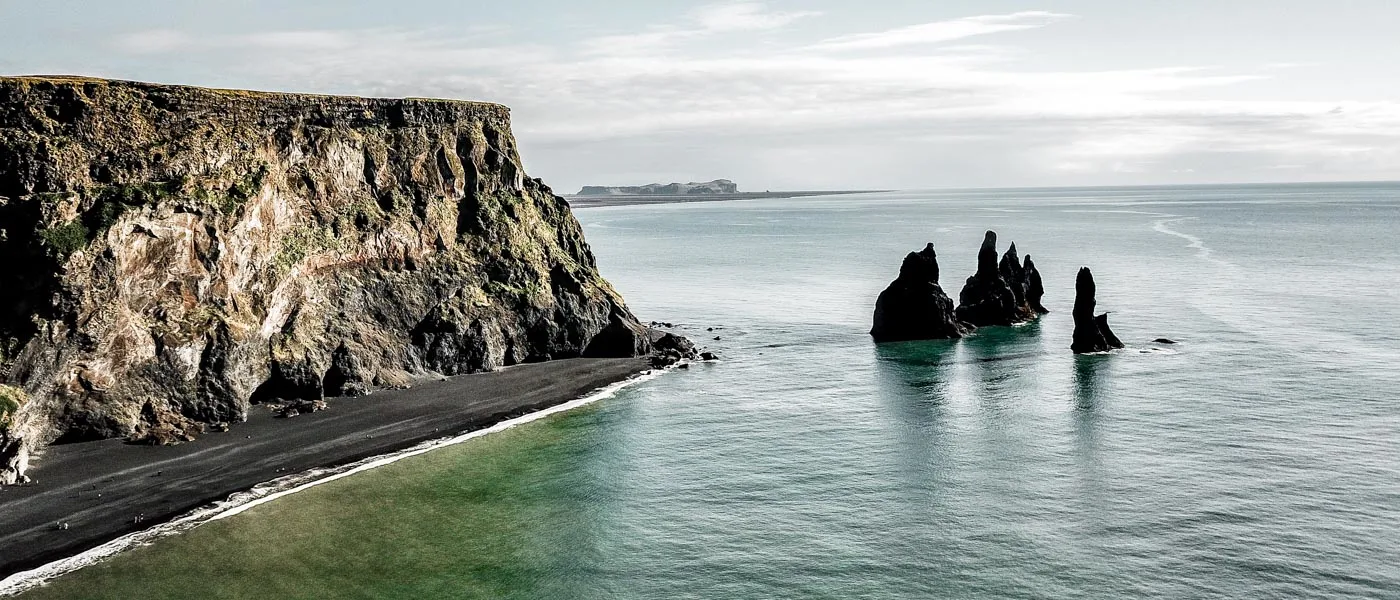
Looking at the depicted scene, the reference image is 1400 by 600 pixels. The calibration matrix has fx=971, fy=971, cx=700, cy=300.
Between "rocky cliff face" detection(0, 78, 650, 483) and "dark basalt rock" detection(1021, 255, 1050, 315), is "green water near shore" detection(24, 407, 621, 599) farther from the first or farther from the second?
"dark basalt rock" detection(1021, 255, 1050, 315)

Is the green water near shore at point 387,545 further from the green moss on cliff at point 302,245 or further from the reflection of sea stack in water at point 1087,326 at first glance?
the reflection of sea stack in water at point 1087,326

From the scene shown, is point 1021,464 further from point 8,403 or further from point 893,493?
point 8,403

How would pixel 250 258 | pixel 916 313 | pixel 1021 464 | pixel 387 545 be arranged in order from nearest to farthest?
pixel 387 545 < pixel 1021 464 < pixel 250 258 < pixel 916 313

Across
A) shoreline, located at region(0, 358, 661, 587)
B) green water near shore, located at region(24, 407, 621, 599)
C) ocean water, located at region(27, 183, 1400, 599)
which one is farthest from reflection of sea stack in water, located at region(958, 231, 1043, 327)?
green water near shore, located at region(24, 407, 621, 599)

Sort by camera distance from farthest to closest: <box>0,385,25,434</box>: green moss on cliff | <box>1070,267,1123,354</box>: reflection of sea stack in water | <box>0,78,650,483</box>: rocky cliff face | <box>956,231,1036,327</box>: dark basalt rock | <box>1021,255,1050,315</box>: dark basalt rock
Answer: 1. <box>1021,255,1050,315</box>: dark basalt rock
2. <box>956,231,1036,327</box>: dark basalt rock
3. <box>1070,267,1123,354</box>: reflection of sea stack in water
4. <box>0,78,650,483</box>: rocky cliff face
5. <box>0,385,25,434</box>: green moss on cliff

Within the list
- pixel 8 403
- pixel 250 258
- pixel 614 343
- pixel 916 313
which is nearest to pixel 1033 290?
pixel 916 313
